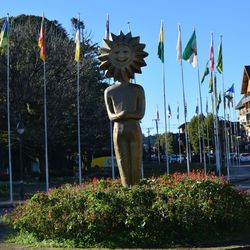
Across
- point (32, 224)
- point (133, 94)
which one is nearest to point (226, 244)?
point (32, 224)

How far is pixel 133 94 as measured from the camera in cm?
1327

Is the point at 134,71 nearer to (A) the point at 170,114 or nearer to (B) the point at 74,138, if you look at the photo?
(B) the point at 74,138

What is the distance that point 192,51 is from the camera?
1374 inches

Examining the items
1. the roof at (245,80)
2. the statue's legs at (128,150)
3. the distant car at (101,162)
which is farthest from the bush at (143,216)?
the roof at (245,80)

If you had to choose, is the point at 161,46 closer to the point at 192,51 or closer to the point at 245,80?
the point at 192,51

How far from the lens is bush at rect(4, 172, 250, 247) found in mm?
10070

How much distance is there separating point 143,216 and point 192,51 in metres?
25.9

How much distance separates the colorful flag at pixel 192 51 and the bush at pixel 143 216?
24.1 metres

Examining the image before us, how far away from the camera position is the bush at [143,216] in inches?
396

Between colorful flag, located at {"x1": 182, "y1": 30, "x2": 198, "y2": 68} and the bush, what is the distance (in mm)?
24079

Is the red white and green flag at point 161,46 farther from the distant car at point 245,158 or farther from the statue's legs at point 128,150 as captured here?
the distant car at point 245,158

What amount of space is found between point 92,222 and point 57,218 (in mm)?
891

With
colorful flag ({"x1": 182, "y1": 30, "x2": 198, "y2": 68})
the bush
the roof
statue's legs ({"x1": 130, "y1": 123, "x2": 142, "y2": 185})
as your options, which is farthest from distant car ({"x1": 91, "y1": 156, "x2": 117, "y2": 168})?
the bush

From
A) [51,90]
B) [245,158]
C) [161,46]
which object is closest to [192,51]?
[161,46]
